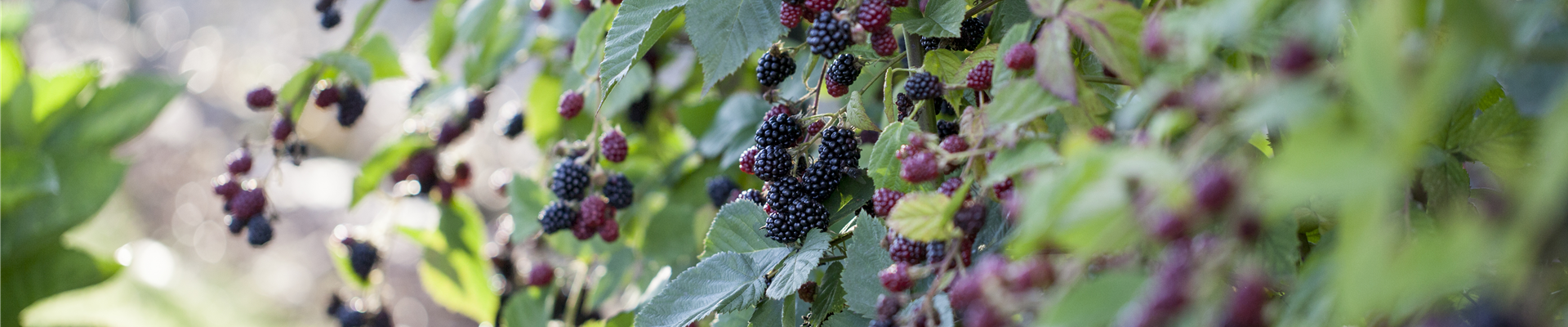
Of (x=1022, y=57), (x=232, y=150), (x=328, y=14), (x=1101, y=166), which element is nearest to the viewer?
(x=1101, y=166)

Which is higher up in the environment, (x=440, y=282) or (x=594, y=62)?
(x=594, y=62)

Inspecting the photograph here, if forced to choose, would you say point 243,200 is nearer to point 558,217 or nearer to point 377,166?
point 377,166

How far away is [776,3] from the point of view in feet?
1.78

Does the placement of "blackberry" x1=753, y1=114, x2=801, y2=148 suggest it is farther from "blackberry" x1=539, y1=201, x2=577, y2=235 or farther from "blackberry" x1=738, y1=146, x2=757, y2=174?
"blackberry" x1=539, y1=201, x2=577, y2=235

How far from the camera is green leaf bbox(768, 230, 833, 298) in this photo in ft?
1.61

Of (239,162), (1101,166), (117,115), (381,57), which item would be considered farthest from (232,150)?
(1101,166)

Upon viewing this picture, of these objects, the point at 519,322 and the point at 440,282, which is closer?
the point at 519,322

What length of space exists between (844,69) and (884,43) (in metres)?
0.04

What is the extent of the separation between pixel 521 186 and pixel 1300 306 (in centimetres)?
91

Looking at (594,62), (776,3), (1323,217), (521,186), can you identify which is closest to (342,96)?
(521,186)

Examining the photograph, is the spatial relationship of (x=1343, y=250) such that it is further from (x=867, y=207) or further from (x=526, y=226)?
(x=526, y=226)

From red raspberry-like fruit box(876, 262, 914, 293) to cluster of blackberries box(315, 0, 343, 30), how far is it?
0.98m

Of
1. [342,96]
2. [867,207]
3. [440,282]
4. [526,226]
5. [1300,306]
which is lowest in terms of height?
[440,282]

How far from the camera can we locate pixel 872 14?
0.47 meters
